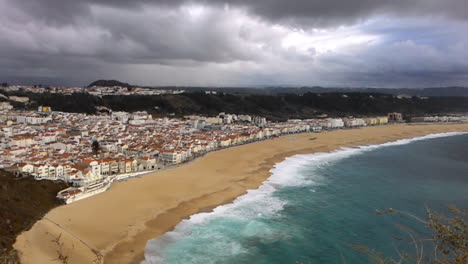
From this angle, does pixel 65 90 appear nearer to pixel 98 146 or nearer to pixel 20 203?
pixel 98 146

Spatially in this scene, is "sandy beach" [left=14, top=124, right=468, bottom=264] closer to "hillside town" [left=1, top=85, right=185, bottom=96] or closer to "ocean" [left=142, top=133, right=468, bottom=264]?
"ocean" [left=142, top=133, right=468, bottom=264]

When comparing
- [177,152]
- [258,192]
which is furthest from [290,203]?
[177,152]

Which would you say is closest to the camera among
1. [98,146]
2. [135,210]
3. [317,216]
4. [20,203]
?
[20,203]

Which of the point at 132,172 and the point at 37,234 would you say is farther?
the point at 132,172

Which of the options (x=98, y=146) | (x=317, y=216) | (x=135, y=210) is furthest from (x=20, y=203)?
(x=98, y=146)

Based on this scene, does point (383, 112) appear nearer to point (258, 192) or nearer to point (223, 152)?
point (223, 152)

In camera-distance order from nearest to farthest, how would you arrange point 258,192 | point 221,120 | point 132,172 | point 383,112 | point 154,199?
point 154,199
point 258,192
point 132,172
point 221,120
point 383,112

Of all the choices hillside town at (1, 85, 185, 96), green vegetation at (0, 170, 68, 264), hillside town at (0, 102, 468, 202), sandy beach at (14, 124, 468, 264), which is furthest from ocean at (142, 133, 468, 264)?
hillside town at (1, 85, 185, 96)
